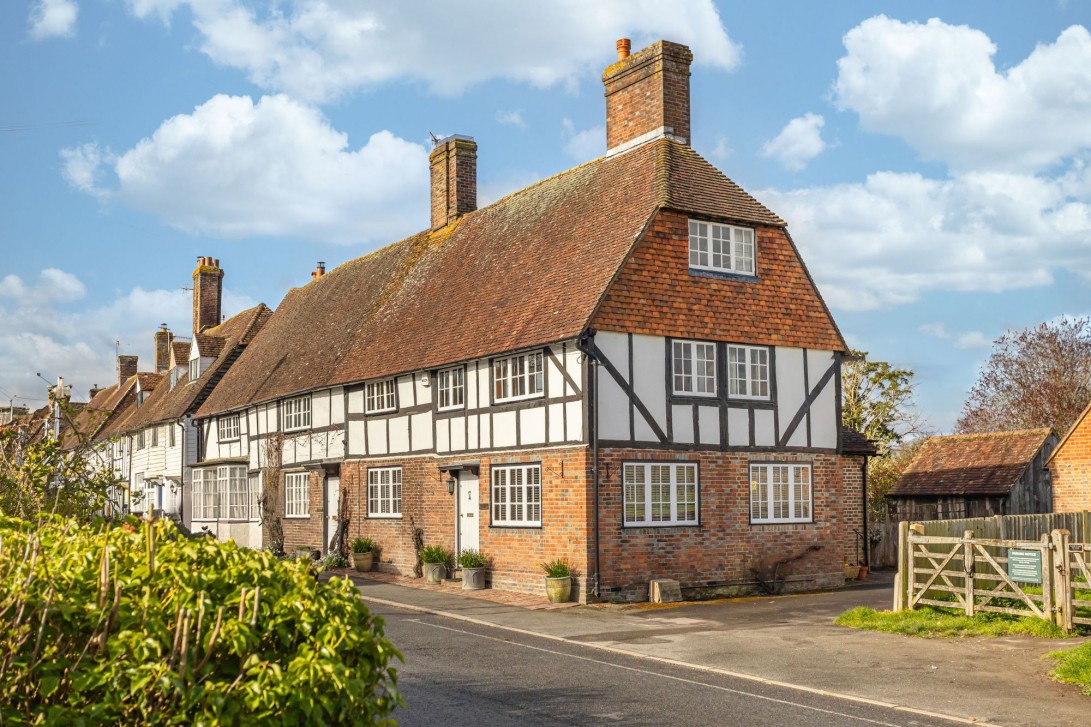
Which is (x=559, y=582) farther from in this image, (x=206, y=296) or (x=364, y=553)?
(x=206, y=296)

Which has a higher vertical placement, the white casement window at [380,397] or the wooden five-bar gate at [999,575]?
the white casement window at [380,397]

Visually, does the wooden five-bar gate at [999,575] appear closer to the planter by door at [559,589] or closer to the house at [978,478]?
the planter by door at [559,589]

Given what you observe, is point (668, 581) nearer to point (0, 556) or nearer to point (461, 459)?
point (461, 459)

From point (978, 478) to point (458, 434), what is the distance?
1527 cm

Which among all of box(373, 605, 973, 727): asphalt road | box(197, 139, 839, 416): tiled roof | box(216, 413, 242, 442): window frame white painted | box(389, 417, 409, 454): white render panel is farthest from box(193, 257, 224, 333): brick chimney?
box(373, 605, 973, 727): asphalt road

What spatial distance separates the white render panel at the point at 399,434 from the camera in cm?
2630

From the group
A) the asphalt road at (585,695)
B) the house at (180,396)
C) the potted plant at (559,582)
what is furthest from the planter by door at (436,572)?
the house at (180,396)

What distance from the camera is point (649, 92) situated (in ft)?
79.2

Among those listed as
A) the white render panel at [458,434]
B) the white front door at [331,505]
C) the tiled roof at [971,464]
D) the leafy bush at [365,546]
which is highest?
the white render panel at [458,434]

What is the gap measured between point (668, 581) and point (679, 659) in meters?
6.73

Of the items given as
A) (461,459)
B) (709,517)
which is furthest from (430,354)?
(709,517)

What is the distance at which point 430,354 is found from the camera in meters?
25.1

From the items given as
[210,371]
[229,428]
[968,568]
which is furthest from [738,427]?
[210,371]

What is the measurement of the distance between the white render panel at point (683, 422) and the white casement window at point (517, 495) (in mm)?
2781
